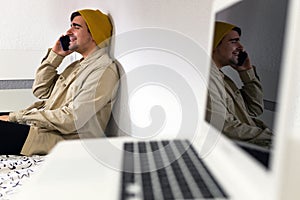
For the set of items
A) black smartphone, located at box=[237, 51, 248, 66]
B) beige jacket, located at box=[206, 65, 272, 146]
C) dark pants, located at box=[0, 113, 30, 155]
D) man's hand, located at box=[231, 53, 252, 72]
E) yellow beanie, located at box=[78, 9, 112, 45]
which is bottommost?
dark pants, located at box=[0, 113, 30, 155]

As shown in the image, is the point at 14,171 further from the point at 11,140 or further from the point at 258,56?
the point at 258,56

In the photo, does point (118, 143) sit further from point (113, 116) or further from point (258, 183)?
point (113, 116)

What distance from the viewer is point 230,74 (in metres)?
0.53

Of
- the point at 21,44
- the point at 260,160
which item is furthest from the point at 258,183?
the point at 21,44

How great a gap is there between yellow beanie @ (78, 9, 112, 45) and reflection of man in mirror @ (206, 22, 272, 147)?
1.00 m

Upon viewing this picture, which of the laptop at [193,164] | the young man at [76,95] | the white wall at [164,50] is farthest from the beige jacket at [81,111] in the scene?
the laptop at [193,164]

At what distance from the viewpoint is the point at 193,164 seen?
505 millimetres

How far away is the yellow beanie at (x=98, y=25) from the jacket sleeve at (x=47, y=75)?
0.27 m

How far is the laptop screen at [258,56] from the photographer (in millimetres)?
370

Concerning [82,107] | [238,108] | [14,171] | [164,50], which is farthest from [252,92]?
[82,107]

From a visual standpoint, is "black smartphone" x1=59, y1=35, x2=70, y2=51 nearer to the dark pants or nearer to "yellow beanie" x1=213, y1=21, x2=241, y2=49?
the dark pants

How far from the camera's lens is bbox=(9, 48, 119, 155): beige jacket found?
128cm

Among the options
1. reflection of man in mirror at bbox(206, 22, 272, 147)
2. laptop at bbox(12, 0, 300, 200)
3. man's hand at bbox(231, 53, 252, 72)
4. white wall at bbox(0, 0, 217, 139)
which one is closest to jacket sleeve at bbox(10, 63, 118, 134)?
white wall at bbox(0, 0, 217, 139)

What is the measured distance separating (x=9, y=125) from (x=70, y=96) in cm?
29
